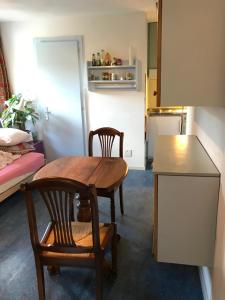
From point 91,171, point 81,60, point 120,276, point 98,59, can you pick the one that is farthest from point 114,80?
point 120,276

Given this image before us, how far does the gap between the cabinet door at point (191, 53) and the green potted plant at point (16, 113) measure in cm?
321

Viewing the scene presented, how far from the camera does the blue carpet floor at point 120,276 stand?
1.88m

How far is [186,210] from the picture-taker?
1625 millimetres

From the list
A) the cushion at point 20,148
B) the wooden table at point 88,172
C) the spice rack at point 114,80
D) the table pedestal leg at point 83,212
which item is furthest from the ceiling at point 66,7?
the table pedestal leg at point 83,212

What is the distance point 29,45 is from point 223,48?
3.71 m

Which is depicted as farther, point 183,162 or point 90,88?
point 90,88

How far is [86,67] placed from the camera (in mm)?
4090

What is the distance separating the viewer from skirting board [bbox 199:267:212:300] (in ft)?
5.66

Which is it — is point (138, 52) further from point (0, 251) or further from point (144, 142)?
point (0, 251)

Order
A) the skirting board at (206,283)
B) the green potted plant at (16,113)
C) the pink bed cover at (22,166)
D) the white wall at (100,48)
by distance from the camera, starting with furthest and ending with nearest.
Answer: the green potted plant at (16,113), the white wall at (100,48), the pink bed cover at (22,166), the skirting board at (206,283)

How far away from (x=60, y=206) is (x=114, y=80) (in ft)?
9.32

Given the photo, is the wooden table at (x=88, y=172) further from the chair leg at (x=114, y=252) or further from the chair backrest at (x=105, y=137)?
the chair backrest at (x=105, y=137)

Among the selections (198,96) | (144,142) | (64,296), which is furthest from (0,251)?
(144,142)

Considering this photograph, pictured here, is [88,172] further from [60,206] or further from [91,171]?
[60,206]
